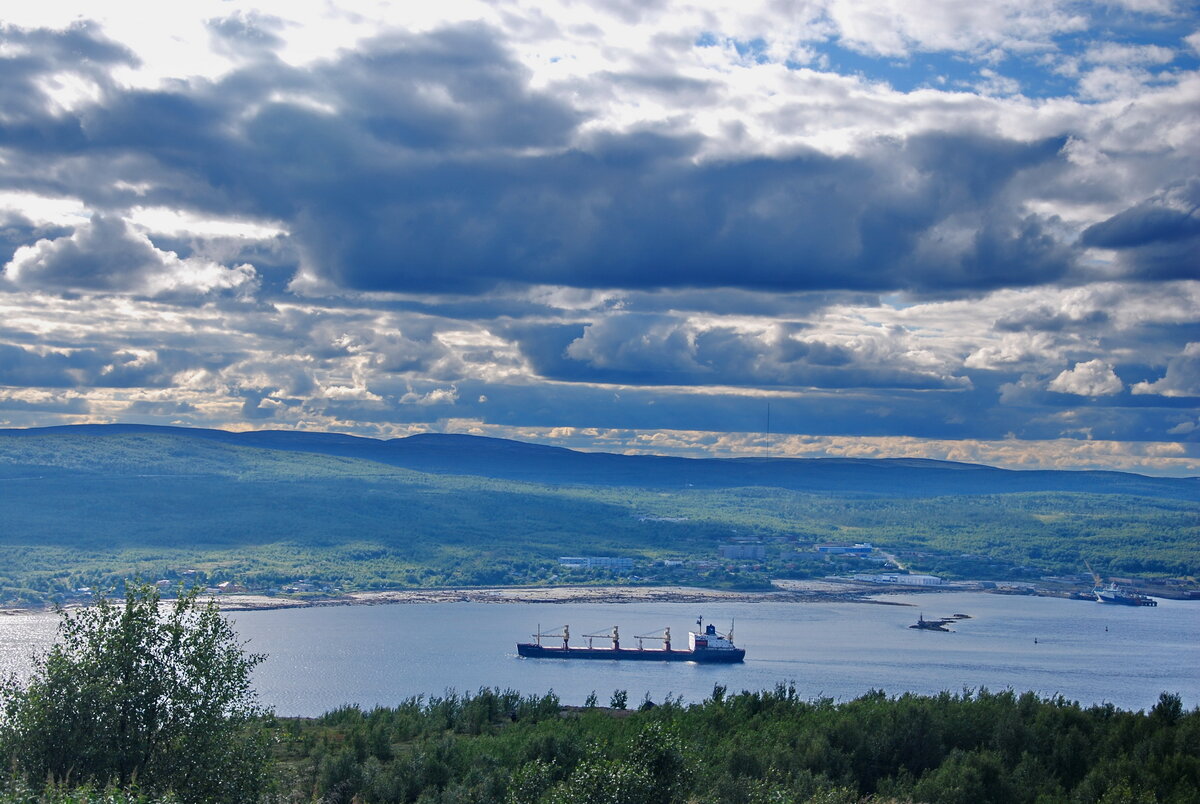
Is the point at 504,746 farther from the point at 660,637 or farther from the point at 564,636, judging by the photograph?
the point at 660,637

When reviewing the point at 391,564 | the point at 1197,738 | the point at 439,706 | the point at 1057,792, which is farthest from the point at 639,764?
the point at 391,564

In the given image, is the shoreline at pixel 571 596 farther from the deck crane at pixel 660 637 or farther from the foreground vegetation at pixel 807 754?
the foreground vegetation at pixel 807 754

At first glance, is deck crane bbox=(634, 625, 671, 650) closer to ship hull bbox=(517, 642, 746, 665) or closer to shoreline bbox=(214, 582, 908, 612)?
ship hull bbox=(517, 642, 746, 665)

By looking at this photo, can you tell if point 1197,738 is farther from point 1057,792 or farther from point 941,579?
point 941,579

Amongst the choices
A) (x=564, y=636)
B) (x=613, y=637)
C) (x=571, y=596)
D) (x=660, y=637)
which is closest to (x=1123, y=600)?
(x=571, y=596)

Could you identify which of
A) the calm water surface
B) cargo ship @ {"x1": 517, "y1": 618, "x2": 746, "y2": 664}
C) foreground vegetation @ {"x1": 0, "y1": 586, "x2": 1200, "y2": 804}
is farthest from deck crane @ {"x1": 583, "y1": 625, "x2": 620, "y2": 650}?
foreground vegetation @ {"x1": 0, "y1": 586, "x2": 1200, "y2": 804}
